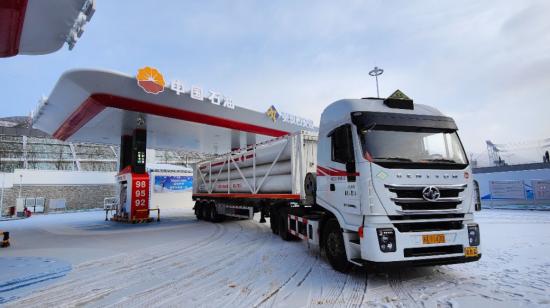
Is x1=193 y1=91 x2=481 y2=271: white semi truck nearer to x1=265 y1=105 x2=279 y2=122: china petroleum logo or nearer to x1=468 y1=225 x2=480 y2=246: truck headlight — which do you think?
x1=468 y1=225 x2=480 y2=246: truck headlight

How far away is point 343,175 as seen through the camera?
504 cm

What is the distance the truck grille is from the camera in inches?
171

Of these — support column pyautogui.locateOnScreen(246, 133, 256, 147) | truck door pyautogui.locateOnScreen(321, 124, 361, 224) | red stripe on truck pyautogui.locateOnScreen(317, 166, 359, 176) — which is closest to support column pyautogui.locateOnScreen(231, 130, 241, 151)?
support column pyautogui.locateOnScreen(246, 133, 256, 147)

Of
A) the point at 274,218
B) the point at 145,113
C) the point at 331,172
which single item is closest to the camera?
the point at 331,172

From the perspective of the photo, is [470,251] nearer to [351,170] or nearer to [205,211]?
[351,170]

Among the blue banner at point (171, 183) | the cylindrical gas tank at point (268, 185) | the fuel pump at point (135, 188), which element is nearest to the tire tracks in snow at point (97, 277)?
the cylindrical gas tank at point (268, 185)

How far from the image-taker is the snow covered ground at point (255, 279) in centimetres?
389

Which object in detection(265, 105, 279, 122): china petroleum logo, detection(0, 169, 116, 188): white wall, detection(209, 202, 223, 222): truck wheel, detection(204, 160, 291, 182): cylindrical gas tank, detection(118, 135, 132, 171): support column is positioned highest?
detection(265, 105, 279, 122): china petroleum logo

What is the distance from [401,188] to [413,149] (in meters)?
0.78

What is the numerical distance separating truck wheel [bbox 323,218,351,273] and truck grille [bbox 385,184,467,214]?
1.29 m

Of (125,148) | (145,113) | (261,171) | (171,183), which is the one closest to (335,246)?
(261,171)

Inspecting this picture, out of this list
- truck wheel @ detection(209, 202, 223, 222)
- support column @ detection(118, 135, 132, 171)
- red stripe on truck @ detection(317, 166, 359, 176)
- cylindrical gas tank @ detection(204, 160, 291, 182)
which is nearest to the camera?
red stripe on truck @ detection(317, 166, 359, 176)

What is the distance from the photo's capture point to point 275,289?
436 cm

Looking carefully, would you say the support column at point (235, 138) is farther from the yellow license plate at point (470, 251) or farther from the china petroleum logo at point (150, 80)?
the yellow license plate at point (470, 251)
